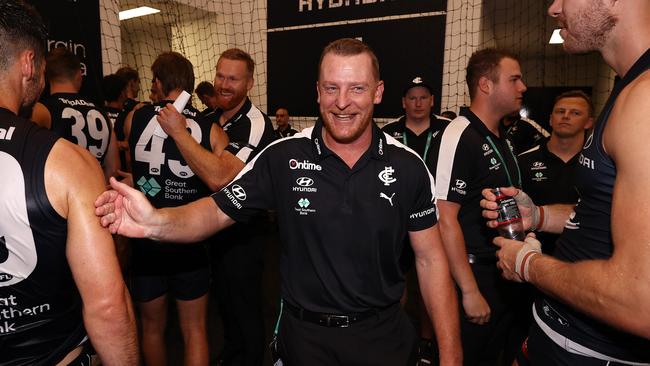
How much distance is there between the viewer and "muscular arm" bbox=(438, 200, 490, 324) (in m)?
2.11

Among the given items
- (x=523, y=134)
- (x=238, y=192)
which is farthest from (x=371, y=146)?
(x=523, y=134)

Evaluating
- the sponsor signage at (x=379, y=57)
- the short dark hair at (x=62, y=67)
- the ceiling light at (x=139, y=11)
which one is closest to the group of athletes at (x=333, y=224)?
the short dark hair at (x=62, y=67)

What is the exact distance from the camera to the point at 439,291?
5.59ft

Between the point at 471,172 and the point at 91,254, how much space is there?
178 centimetres

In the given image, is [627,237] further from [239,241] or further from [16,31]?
[239,241]

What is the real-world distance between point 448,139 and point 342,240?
1021 millimetres

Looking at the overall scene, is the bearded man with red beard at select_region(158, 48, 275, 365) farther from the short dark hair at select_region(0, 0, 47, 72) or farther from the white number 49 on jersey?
the short dark hair at select_region(0, 0, 47, 72)

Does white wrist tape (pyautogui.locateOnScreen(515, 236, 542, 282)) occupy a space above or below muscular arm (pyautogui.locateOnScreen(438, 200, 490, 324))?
above

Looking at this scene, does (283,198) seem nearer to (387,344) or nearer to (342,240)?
(342,240)

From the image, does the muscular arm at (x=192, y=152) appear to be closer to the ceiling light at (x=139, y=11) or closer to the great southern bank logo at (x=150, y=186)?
the great southern bank logo at (x=150, y=186)

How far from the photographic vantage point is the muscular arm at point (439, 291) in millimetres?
1673

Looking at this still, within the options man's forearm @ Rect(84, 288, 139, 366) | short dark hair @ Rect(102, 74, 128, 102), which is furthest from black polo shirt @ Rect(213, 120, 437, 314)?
short dark hair @ Rect(102, 74, 128, 102)

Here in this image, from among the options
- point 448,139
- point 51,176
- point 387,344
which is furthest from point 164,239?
point 448,139

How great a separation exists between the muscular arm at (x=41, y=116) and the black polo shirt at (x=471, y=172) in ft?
7.98
